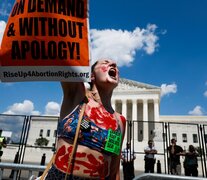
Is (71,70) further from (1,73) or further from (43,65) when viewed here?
(1,73)

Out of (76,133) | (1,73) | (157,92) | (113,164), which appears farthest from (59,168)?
(157,92)

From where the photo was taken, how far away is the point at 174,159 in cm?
1120

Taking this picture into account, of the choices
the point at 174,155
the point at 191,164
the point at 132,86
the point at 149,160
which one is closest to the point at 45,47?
the point at 149,160

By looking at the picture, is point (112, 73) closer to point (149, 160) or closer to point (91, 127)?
point (91, 127)

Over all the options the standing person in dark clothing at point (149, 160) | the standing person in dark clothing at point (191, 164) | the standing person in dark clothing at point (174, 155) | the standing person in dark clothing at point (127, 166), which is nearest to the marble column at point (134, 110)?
the standing person in dark clothing at point (174, 155)

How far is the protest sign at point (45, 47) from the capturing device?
1.48 m

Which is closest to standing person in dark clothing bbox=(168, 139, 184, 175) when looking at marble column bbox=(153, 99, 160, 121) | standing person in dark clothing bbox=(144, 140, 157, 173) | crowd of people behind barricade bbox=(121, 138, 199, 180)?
crowd of people behind barricade bbox=(121, 138, 199, 180)

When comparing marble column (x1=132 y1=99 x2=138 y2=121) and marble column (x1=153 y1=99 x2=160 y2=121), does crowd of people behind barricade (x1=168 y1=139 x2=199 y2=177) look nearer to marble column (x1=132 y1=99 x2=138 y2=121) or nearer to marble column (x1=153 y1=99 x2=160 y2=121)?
marble column (x1=132 y1=99 x2=138 y2=121)

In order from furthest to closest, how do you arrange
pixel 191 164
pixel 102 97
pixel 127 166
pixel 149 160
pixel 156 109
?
pixel 156 109
pixel 149 160
pixel 191 164
pixel 127 166
pixel 102 97

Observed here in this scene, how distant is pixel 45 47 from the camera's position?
58.4 inches

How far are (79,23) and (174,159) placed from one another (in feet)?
36.2

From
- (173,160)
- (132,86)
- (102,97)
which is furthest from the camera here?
(132,86)

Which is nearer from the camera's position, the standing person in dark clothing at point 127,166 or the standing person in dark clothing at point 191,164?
the standing person in dark clothing at point 127,166

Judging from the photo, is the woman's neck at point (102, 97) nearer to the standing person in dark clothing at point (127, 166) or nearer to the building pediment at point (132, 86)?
the standing person in dark clothing at point (127, 166)
